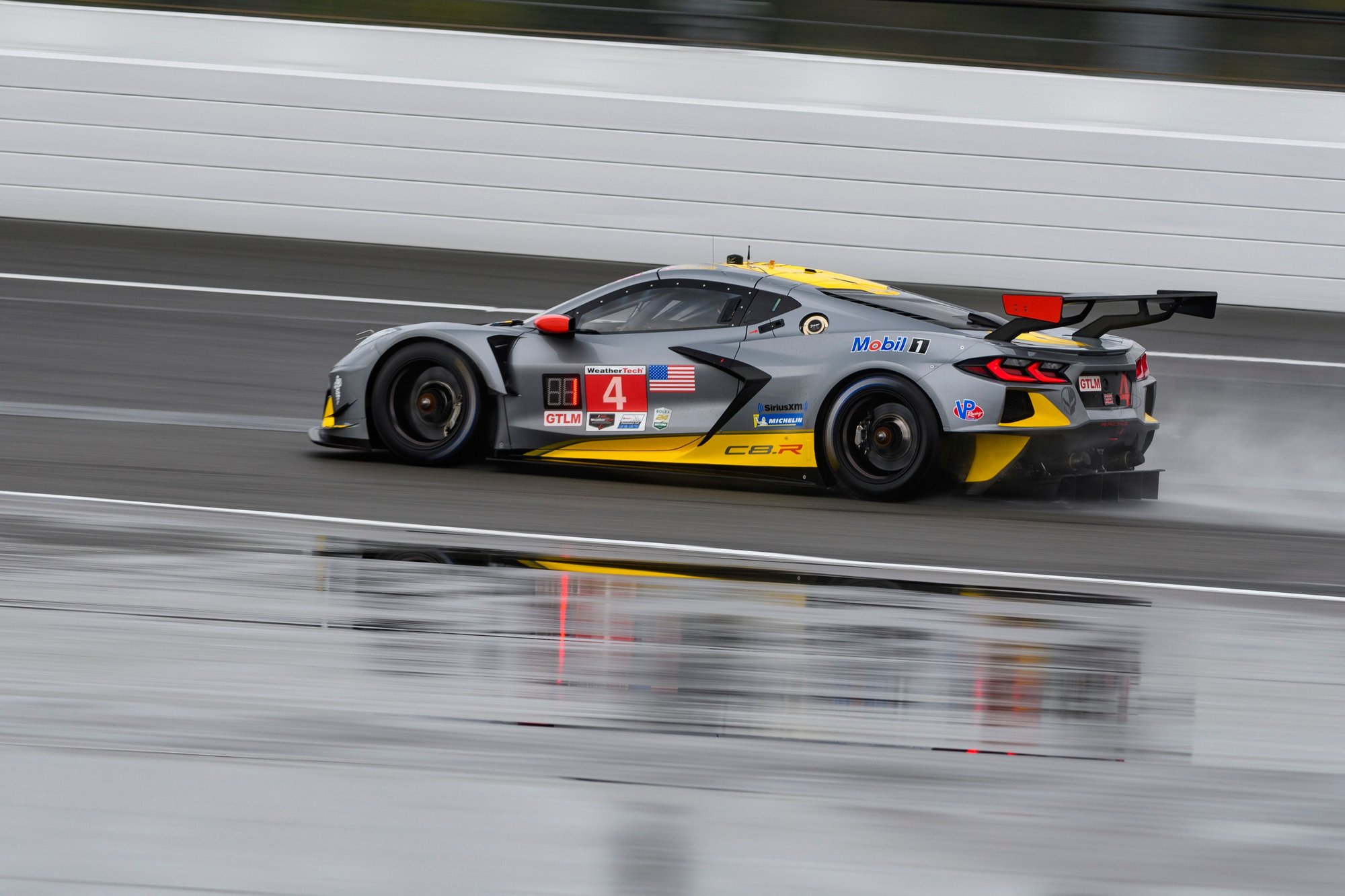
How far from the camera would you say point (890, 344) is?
8.63 m

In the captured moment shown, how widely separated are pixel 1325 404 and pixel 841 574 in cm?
761

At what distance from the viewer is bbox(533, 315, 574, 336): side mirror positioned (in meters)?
9.17

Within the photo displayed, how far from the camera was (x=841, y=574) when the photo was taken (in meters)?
6.87

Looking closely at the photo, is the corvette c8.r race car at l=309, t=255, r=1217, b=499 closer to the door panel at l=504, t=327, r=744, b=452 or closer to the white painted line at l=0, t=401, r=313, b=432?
the door panel at l=504, t=327, r=744, b=452

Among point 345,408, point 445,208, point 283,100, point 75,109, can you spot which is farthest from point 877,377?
point 75,109

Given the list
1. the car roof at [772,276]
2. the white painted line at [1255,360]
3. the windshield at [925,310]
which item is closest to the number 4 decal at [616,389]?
the car roof at [772,276]

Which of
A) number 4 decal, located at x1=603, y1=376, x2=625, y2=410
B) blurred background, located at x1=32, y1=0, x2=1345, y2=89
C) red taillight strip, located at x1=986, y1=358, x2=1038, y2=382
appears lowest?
number 4 decal, located at x1=603, y1=376, x2=625, y2=410

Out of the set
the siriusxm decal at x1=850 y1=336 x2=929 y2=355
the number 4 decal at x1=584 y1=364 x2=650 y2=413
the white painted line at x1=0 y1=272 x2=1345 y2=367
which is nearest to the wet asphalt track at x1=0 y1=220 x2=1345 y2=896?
the number 4 decal at x1=584 y1=364 x2=650 y2=413

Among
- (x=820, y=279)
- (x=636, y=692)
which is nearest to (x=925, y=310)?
(x=820, y=279)

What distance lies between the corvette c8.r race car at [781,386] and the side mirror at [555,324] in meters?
0.01

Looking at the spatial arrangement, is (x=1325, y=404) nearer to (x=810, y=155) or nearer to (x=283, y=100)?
(x=810, y=155)

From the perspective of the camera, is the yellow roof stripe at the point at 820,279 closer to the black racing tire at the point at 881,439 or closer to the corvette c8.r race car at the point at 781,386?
the corvette c8.r race car at the point at 781,386

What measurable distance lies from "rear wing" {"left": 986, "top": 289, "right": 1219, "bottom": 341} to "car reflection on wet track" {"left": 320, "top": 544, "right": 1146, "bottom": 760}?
6.93 ft

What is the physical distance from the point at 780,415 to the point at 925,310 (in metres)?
0.97
